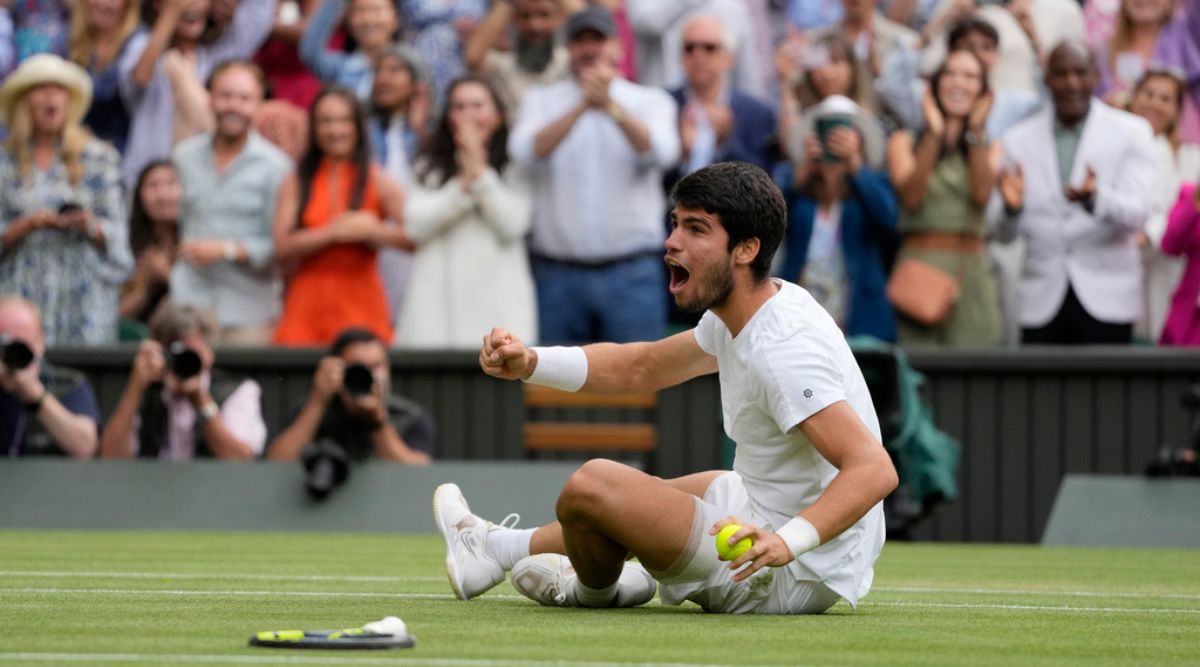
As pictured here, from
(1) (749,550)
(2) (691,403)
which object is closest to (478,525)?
(1) (749,550)

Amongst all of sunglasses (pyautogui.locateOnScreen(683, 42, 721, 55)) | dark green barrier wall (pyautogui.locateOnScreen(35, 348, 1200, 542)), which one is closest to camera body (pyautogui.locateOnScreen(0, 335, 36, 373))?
dark green barrier wall (pyautogui.locateOnScreen(35, 348, 1200, 542))

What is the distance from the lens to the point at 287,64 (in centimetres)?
1533

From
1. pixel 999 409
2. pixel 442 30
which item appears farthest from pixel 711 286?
pixel 442 30

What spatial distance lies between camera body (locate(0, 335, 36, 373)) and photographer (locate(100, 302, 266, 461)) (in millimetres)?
643

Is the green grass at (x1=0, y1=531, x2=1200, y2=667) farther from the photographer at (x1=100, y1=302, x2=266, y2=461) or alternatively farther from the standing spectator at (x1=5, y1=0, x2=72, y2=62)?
the standing spectator at (x1=5, y1=0, x2=72, y2=62)

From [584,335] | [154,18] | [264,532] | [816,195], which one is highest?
[154,18]

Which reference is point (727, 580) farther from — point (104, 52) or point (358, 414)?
point (104, 52)

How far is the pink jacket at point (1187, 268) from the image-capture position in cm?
1301

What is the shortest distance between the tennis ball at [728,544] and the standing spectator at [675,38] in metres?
8.96

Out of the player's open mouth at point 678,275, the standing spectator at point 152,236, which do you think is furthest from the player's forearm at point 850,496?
the standing spectator at point 152,236

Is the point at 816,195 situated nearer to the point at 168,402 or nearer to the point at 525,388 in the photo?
the point at 525,388

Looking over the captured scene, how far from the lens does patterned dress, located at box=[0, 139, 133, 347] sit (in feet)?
43.7

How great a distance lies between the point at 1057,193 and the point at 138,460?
5.75 metres

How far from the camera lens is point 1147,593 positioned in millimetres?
8266
